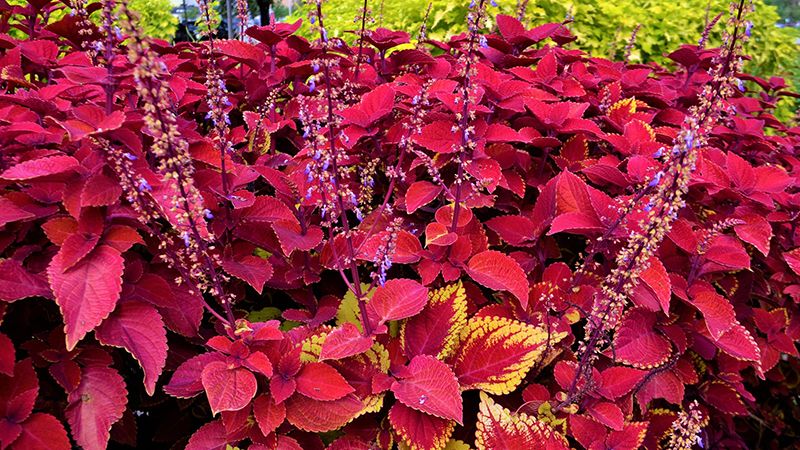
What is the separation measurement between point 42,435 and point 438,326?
36.3 inches

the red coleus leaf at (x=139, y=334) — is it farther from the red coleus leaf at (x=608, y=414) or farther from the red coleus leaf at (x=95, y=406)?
the red coleus leaf at (x=608, y=414)

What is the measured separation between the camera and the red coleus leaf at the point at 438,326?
162 centimetres

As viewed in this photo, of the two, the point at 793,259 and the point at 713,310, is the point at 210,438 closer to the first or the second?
the point at 713,310

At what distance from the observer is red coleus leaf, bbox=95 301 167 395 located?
4.30 feet

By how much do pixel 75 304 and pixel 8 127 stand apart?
0.54m

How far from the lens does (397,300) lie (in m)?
1.57

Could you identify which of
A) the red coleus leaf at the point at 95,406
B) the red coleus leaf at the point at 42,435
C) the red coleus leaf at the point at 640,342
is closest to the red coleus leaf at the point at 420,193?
the red coleus leaf at the point at 640,342

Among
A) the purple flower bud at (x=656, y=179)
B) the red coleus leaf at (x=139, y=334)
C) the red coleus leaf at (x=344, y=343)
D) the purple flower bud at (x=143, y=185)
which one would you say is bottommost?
the red coleus leaf at (x=344, y=343)

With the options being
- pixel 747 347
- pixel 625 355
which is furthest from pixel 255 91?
pixel 747 347

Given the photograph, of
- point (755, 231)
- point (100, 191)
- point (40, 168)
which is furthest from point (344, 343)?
point (755, 231)

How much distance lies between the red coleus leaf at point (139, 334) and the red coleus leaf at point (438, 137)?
848mm

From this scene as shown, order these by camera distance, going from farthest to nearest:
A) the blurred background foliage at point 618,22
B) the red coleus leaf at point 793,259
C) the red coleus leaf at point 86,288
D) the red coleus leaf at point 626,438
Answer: the blurred background foliage at point 618,22
the red coleus leaf at point 793,259
the red coleus leaf at point 626,438
the red coleus leaf at point 86,288

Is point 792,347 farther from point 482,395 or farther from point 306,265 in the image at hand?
point 306,265

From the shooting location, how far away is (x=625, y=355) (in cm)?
168
